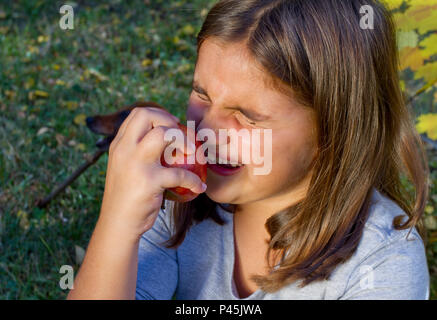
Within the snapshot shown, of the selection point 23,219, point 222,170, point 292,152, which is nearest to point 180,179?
point 222,170

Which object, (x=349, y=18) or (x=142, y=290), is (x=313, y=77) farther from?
(x=142, y=290)

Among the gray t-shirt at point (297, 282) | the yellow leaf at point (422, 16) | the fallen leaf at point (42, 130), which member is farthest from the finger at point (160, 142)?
the fallen leaf at point (42, 130)

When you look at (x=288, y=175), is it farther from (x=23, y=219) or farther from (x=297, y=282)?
(x=23, y=219)

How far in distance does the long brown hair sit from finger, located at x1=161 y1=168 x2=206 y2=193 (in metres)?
0.29

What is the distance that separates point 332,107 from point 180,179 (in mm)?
398

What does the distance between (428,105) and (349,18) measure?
1.74 metres

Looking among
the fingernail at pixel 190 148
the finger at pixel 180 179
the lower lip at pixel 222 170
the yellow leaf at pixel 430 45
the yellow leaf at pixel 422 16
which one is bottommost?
the lower lip at pixel 222 170

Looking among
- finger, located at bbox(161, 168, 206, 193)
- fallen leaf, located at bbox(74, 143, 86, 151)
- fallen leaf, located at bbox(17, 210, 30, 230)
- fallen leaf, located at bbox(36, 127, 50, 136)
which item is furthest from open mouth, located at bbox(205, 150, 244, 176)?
fallen leaf, located at bbox(36, 127, 50, 136)

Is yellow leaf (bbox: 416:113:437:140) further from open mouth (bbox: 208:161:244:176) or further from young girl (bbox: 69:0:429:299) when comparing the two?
open mouth (bbox: 208:161:244:176)

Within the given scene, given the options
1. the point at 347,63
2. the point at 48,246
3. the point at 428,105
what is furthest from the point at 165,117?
the point at 428,105

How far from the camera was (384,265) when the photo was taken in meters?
1.23

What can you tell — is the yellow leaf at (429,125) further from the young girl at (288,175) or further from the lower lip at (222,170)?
the lower lip at (222,170)

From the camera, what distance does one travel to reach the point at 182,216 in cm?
144

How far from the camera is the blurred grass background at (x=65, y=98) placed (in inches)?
76.7
